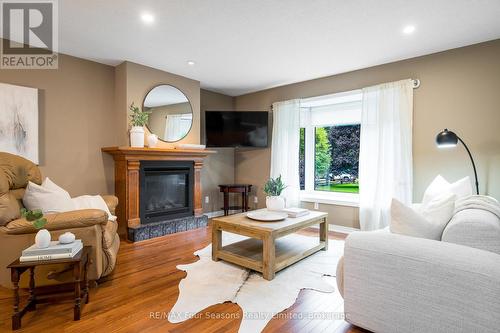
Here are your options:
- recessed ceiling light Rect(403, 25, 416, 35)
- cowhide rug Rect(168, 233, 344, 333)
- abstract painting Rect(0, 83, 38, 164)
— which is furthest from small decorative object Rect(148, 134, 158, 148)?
recessed ceiling light Rect(403, 25, 416, 35)

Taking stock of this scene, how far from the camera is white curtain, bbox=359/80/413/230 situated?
352 cm

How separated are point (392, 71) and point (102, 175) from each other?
169 inches

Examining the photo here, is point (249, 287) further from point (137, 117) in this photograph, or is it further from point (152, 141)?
point (137, 117)

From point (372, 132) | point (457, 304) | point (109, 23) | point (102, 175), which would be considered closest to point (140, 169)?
point (102, 175)

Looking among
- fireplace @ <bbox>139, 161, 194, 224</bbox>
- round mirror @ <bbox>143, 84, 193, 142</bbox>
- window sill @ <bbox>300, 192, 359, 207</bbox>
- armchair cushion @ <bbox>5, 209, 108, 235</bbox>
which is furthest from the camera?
window sill @ <bbox>300, 192, 359, 207</bbox>

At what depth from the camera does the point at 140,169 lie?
375cm

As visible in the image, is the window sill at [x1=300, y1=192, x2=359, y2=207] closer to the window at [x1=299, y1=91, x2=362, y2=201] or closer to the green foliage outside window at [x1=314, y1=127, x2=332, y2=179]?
the window at [x1=299, y1=91, x2=362, y2=201]

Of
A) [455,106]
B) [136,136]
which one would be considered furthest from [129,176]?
[455,106]

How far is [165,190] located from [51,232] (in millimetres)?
2159

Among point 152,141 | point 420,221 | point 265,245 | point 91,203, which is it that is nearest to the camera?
point 420,221

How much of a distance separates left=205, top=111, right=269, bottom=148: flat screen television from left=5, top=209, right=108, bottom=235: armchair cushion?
288 centimetres

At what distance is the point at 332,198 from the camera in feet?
14.6

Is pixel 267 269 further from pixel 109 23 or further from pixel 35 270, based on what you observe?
pixel 109 23

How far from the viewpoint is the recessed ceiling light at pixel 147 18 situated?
2.53 m
